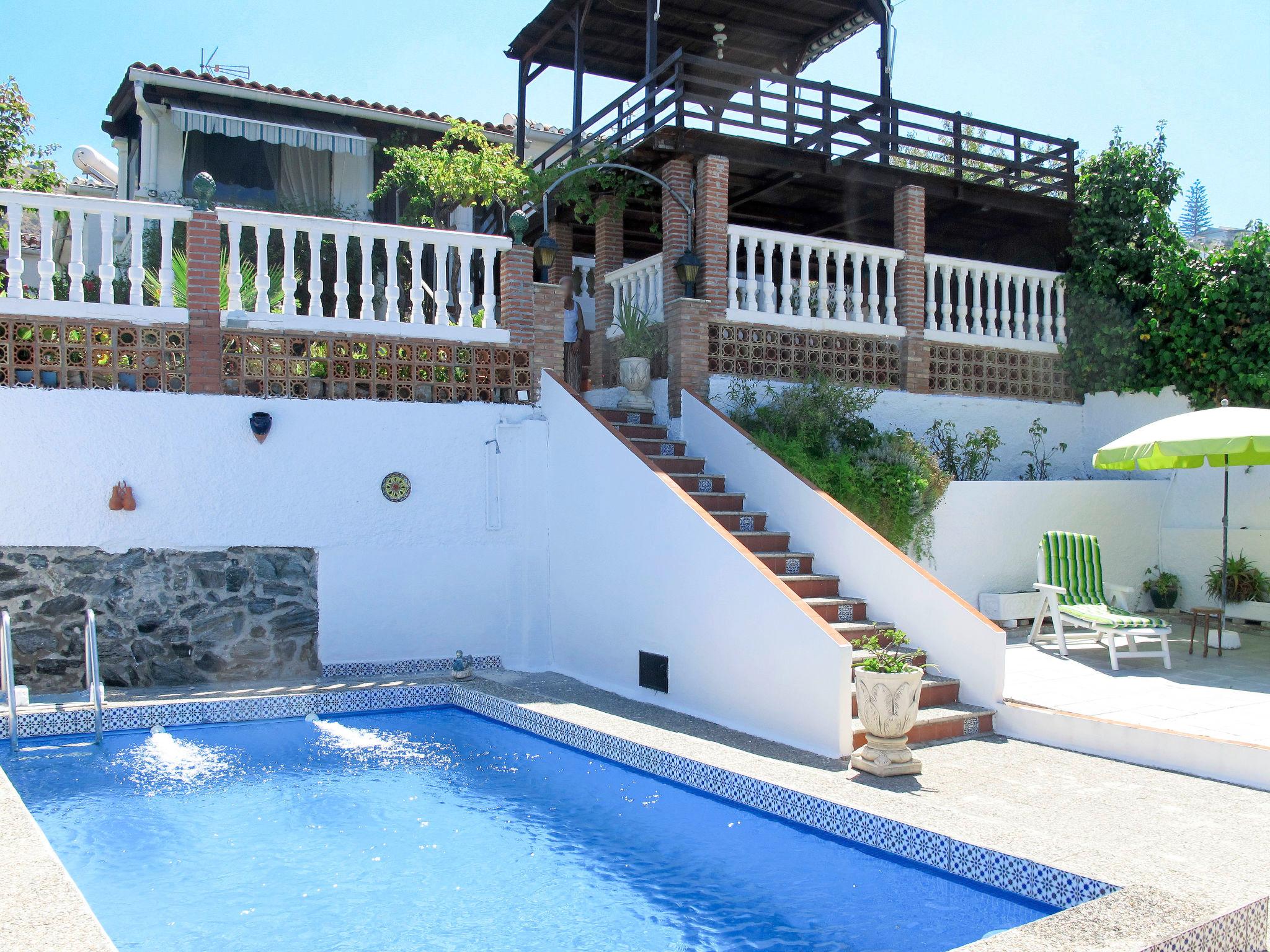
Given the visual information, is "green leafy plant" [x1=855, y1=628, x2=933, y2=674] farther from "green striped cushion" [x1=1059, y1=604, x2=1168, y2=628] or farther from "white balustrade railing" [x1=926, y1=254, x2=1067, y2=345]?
"white balustrade railing" [x1=926, y1=254, x2=1067, y2=345]

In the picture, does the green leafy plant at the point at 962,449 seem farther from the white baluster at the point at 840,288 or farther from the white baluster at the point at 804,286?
the white baluster at the point at 804,286

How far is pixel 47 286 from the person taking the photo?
25.4 feet

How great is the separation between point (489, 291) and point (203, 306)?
2.52 metres

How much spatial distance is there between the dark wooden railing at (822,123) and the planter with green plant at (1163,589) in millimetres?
5056

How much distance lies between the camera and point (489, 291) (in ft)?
30.6

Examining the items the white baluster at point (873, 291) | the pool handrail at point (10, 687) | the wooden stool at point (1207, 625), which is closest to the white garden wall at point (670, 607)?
the pool handrail at point (10, 687)

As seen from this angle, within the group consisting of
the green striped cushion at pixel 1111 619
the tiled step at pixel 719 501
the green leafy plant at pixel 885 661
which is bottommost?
the green striped cushion at pixel 1111 619

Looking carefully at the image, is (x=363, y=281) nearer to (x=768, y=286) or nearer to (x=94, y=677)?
(x=94, y=677)

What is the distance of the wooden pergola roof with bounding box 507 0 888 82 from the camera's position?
1202 cm

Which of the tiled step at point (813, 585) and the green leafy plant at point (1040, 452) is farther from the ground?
the green leafy plant at point (1040, 452)

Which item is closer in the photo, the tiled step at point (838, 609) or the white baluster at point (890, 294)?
the tiled step at point (838, 609)

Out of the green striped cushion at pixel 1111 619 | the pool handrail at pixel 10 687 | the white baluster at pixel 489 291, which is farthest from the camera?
the white baluster at pixel 489 291

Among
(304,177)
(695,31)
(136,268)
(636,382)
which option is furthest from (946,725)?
(304,177)

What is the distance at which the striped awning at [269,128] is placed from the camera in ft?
42.9
